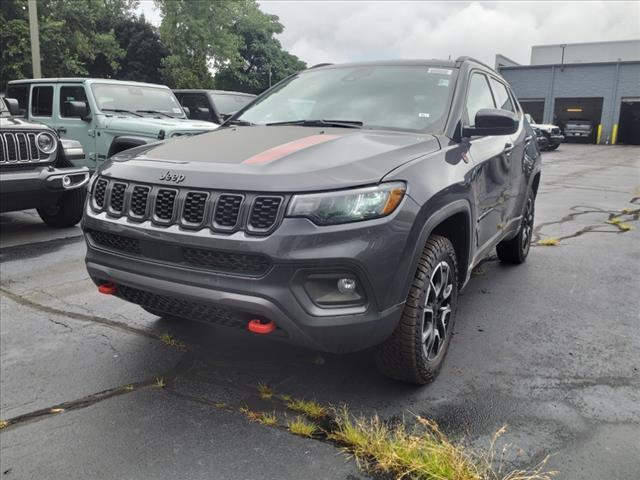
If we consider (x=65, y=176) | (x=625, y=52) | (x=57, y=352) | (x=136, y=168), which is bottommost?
(x=57, y=352)

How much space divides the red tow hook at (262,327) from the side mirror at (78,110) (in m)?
6.94

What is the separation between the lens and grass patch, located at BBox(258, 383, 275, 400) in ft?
9.59

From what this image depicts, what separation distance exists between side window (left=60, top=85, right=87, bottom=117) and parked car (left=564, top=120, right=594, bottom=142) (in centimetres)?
3039

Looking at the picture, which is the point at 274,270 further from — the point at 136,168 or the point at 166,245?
the point at 136,168

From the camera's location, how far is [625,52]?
124ft

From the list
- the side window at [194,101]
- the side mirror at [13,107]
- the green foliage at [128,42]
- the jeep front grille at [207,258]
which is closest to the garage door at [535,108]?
the green foliage at [128,42]

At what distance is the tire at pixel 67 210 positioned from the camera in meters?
7.02

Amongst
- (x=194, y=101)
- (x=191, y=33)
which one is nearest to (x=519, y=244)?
(x=194, y=101)

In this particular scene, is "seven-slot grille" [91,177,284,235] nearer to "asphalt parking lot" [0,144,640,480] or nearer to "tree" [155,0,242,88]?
"asphalt parking lot" [0,144,640,480]

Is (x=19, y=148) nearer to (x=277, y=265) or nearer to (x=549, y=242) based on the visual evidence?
(x=277, y=265)

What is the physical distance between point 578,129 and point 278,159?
34.1m

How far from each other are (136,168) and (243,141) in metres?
0.59

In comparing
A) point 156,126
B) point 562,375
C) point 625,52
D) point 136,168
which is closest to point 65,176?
point 156,126

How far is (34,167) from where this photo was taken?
6.20 m
